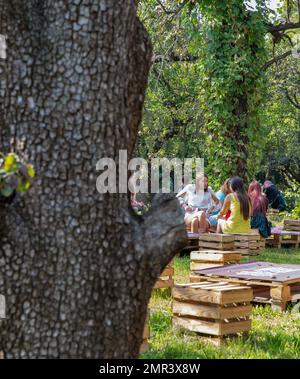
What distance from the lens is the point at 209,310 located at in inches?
234

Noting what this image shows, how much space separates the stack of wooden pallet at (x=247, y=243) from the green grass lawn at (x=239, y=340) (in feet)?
14.6

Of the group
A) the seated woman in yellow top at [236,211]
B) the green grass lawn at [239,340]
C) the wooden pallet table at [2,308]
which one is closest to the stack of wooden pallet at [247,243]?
the seated woman in yellow top at [236,211]

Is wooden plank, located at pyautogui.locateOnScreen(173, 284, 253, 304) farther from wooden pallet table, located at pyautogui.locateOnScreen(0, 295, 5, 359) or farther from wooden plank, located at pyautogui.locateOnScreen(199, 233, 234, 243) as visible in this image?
wooden plank, located at pyautogui.locateOnScreen(199, 233, 234, 243)

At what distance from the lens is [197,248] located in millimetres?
12281

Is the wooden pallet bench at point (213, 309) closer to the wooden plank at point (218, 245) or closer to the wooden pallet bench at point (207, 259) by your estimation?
the wooden pallet bench at point (207, 259)

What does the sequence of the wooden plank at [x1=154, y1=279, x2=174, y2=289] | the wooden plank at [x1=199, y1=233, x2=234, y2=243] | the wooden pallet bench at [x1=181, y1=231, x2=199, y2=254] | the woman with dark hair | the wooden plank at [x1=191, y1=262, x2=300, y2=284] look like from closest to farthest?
the wooden plank at [x1=191, y1=262, x2=300, y2=284], the wooden plank at [x1=154, y1=279, x2=174, y2=289], the wooden plank at [x1=199, y1=233, x2=234, y2=243], the wooden pallet bench at [x1=181, y1=231, x2=199, y2=254], the woman with dark hair

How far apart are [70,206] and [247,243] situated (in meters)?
8.93

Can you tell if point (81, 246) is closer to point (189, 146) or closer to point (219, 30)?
point (219, 30)

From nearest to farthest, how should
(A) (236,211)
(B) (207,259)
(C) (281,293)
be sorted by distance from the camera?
(C) (281,293), (B) (207,259), (A) (236,211)

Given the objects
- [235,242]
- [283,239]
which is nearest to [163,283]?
[235,242]

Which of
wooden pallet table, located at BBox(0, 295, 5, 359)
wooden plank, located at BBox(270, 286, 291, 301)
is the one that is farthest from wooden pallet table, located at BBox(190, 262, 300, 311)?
wooden pallet table, located at BBox(0, 295, 5, 359)

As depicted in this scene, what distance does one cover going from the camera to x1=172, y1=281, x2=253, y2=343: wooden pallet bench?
19.3ft

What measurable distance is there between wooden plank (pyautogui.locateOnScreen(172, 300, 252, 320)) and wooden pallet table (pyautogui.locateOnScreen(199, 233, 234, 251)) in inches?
182

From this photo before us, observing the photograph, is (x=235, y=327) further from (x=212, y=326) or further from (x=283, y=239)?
(x=283, y=239)
